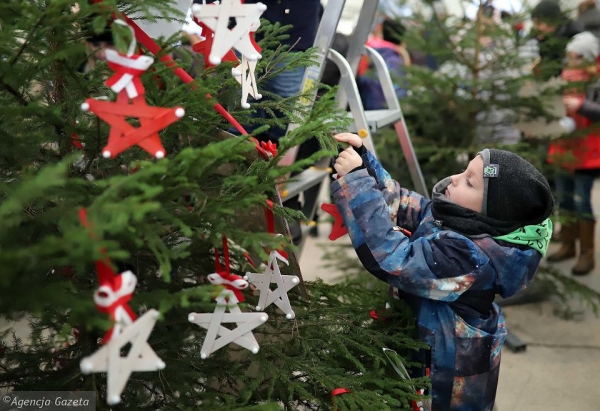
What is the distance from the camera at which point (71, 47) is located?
1.12 meters

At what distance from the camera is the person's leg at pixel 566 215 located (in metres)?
3.46

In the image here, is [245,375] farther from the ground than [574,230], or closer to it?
farther from the ground

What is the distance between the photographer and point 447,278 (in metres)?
1.59

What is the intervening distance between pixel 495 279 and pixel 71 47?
1224 millimetres

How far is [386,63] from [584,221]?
1901 millimetres

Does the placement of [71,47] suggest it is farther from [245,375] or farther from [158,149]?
[245,375]

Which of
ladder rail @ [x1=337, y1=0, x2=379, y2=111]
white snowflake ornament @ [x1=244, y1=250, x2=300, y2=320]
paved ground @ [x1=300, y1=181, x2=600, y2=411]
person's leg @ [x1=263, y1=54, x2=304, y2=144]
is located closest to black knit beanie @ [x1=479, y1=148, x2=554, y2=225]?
white snowflake ornament @ [x1=244, y1=250, x2=300, y2=320]

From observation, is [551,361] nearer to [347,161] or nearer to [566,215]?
[566,215]

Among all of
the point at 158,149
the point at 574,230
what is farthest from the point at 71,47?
the point at 574,230

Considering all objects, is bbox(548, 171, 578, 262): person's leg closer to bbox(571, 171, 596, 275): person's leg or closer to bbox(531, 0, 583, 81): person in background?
bbox(571, 171, 596, 275): person's leg

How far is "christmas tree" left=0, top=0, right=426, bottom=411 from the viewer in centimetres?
100

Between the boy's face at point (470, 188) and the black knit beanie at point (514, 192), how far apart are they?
21 millimetres

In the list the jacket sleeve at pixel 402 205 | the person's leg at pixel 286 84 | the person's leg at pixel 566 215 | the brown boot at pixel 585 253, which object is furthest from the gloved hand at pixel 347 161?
the brown boot at pixel 585 253

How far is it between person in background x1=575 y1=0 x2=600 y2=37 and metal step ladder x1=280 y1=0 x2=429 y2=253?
172 centimetres
